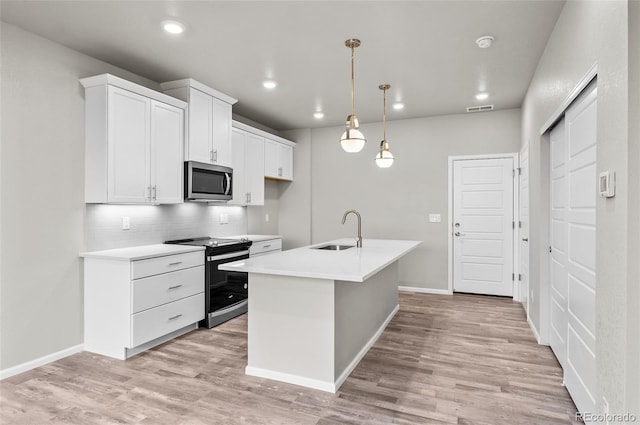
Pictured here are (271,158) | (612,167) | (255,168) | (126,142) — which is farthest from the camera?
(271,158)

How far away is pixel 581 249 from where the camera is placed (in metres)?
2.21

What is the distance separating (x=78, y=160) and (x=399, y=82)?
3220 mm

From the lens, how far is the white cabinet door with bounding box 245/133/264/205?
16.8ft

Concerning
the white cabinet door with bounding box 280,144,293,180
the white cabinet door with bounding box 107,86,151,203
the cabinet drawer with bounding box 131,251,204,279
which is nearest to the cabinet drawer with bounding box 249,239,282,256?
the cabinet drawer with bounding box 131,251,204,279

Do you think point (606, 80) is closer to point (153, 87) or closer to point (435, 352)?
point (435, 352)

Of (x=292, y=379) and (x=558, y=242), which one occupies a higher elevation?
(x=558, y=242)

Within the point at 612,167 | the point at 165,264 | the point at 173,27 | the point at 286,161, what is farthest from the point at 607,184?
the point at 286,161

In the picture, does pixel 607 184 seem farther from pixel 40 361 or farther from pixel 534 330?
pixel 40 361

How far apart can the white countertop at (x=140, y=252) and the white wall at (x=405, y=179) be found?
9.28 feet

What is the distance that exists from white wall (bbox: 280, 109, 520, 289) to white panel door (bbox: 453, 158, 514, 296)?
0.19 m

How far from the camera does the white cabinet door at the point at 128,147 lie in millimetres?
3172

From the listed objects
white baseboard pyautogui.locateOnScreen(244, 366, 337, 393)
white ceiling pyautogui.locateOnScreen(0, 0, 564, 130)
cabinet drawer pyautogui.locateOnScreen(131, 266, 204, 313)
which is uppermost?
white ceiling pyautogui.locateOnScreen(0, 0, 564, 130)

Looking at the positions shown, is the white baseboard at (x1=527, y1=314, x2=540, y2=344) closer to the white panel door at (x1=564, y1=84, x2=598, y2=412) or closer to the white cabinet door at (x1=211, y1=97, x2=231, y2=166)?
the white panel door at (x1=564, y1=84, x2=598, y2=412)

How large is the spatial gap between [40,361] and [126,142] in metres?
1.89
